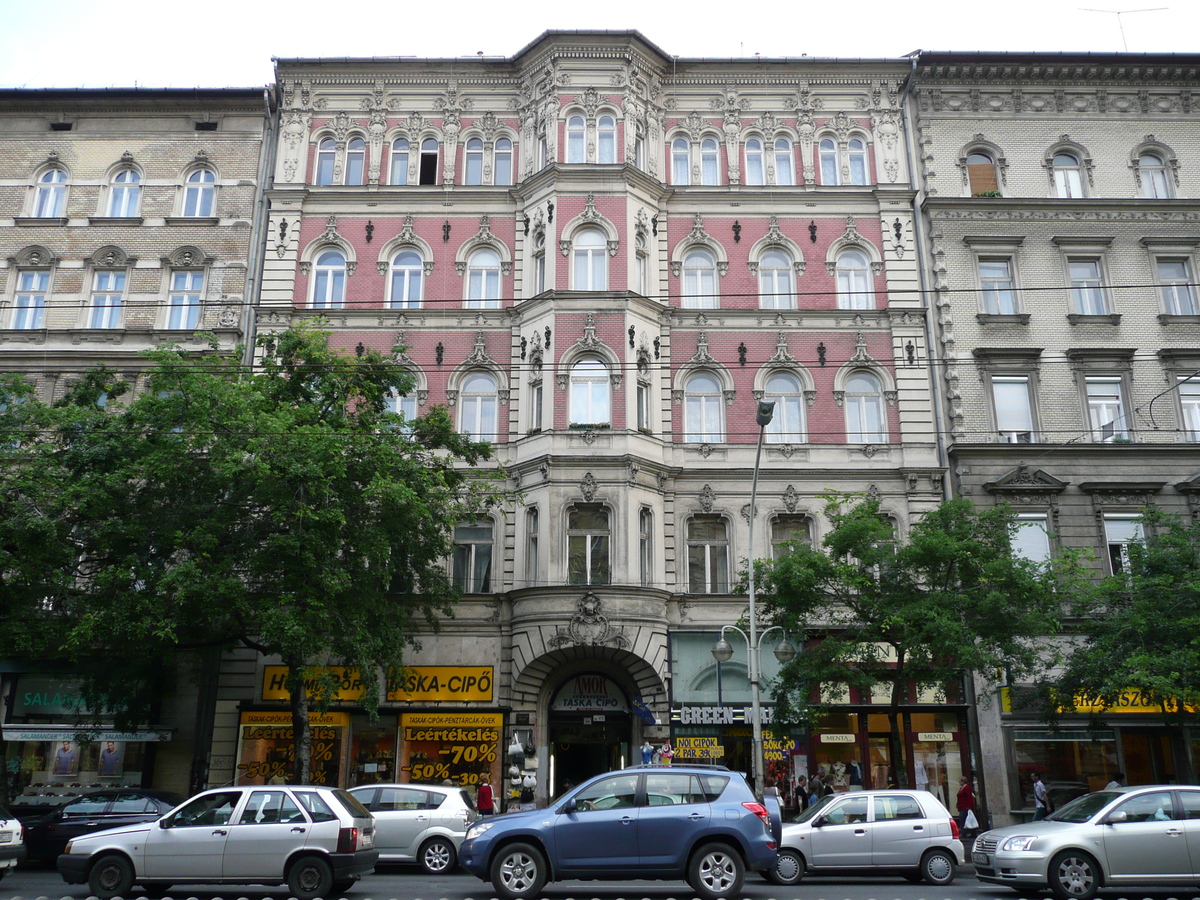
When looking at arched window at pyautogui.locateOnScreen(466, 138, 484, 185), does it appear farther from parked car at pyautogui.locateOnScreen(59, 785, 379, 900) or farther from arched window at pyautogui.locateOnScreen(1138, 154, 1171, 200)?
parked car at pyautogui.locateOnScreen(59, 785, 379, 900)

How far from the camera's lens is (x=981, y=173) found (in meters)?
32.4

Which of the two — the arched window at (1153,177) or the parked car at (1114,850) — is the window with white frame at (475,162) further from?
the parked car at (1114,850)

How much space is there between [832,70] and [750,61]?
9.22 feet

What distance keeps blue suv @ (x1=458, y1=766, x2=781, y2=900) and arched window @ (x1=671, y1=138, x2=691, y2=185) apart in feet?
75.7

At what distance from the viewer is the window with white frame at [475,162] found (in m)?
32.4

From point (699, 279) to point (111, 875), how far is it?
75.5 ft

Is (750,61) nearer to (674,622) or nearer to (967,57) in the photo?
(967,57)

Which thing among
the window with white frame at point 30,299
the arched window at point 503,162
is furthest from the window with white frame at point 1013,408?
the window with white frame at point 30,299

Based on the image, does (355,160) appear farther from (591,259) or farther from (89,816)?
(89,816)

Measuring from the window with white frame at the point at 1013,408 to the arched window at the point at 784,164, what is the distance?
9.23 m

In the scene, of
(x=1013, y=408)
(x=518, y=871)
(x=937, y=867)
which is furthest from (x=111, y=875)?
(x=1013, y=408)

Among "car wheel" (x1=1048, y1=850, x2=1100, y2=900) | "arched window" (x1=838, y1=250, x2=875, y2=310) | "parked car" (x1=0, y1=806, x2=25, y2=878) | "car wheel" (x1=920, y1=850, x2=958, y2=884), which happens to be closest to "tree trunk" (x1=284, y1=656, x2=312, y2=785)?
"parked car" (x1=0, y1=806, x2=25, y2=878)

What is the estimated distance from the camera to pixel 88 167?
107 ft

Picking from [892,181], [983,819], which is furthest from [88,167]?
[983,819]
